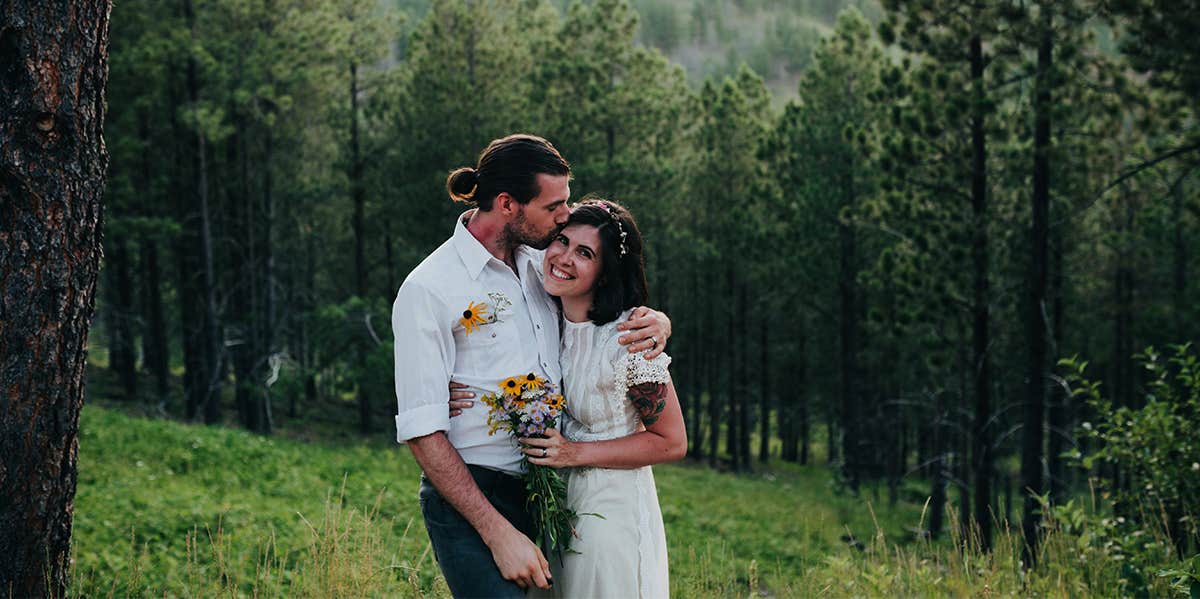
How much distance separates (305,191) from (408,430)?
73.4 feet

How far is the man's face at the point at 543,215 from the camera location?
3.39 metres

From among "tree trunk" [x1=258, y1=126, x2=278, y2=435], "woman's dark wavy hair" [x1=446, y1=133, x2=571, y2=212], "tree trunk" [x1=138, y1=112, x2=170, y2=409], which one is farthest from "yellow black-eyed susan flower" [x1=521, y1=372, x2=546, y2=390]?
"tree trunk" [x1=258, y1=126, x2=278, y2=435]

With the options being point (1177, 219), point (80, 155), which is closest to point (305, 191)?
point (80, 155)

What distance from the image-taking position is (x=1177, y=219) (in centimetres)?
2561

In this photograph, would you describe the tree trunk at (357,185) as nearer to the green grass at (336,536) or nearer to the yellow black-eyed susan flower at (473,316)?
the green grass at (336,536)

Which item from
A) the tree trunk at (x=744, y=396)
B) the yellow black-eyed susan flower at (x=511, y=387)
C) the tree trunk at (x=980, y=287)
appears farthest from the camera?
the tree trunk at (x=744, y=396)

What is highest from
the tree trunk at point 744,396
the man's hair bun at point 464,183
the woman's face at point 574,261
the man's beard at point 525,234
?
the man's hair bun at point 464,183

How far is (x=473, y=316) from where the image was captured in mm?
3301

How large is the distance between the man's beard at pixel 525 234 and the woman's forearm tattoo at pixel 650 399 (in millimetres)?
661

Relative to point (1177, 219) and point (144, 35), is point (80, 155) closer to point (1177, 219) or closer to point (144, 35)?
point (144, 35)

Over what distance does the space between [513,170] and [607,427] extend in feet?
3.42

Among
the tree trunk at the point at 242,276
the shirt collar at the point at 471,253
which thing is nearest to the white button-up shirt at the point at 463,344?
the shirt collar at the point at 471,253

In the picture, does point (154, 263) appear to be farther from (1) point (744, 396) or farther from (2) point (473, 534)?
(2) point (473, 534)

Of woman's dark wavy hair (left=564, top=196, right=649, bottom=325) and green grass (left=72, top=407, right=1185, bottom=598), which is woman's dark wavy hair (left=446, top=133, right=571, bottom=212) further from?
green grass (left=72, top=407, right=1185, bottom=598)
